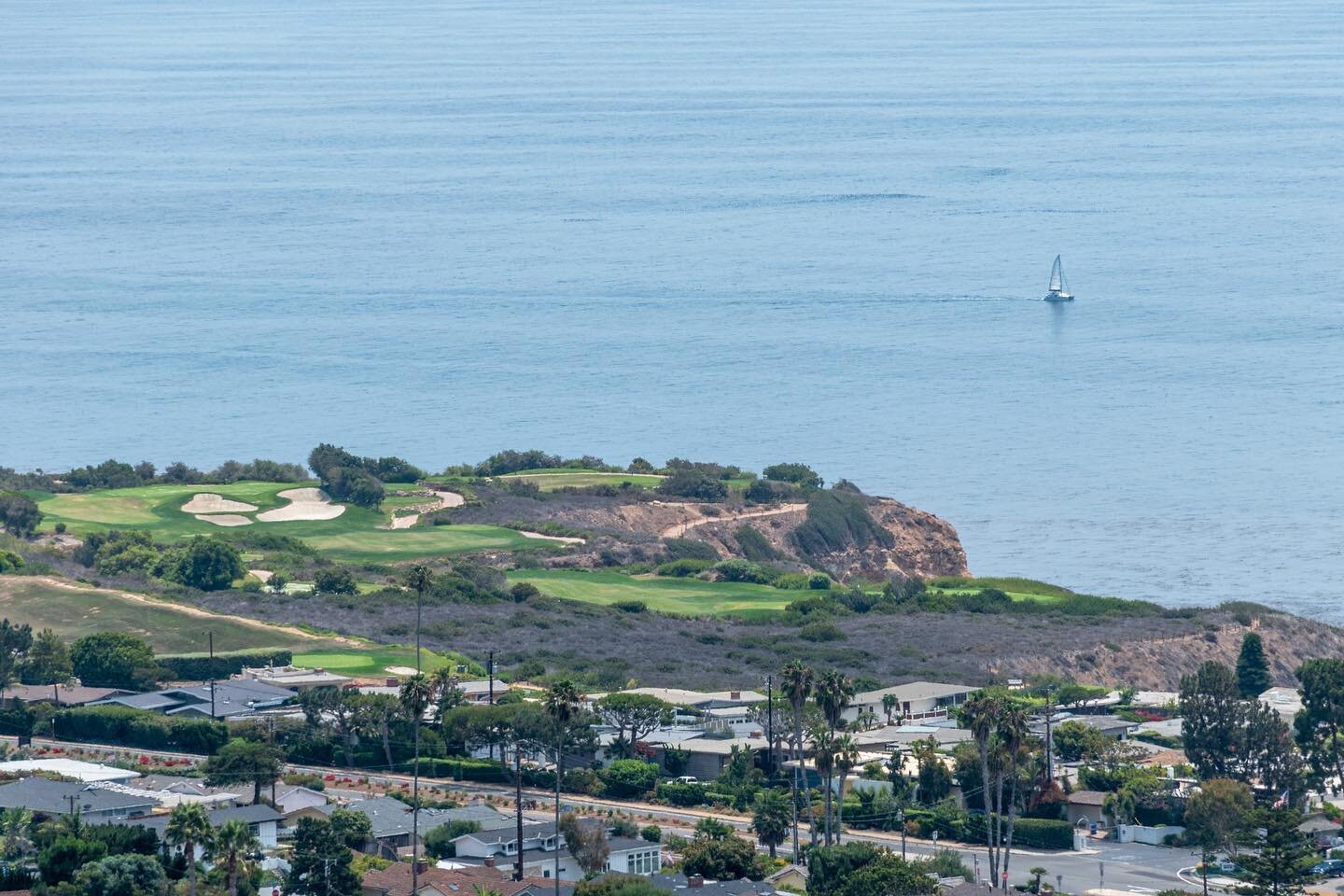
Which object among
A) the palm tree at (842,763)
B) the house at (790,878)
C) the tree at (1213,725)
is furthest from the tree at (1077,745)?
the house at (790,878)

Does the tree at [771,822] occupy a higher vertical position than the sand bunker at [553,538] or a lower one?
lower

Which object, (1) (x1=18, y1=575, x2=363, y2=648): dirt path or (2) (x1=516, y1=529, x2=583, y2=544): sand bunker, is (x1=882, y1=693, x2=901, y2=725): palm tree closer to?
(1) (x1=18, y1=575, x2=363, y2=648): dirt path

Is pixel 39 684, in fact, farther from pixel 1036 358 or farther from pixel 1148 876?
pixel 1036 358

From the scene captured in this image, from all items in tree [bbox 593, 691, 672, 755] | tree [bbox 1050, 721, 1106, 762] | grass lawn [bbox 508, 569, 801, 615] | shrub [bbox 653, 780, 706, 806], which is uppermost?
grass lawn [bbox 508, 569, 801, 615]

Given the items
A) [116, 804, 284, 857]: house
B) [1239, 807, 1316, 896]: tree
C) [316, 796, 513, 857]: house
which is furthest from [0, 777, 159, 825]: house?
[1239, 807, 1316, 896]: tree

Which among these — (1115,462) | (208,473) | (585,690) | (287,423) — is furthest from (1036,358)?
(585,690)

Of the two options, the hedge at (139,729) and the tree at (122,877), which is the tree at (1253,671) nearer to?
the hedge at (139,729)

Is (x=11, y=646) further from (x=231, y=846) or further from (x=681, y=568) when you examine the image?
(x=681, y=568)
